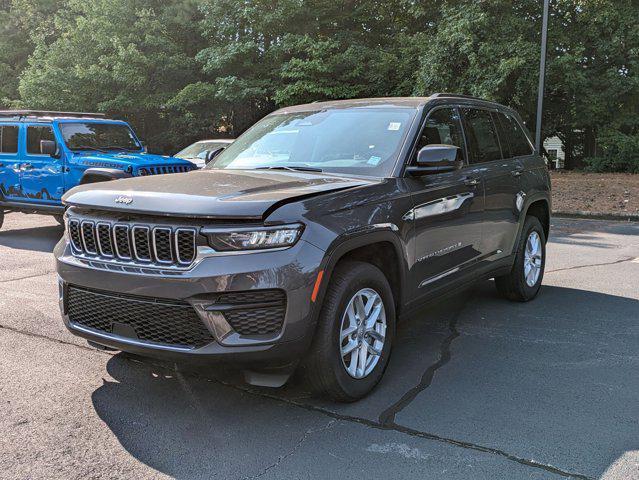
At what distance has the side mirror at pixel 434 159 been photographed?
4148mm

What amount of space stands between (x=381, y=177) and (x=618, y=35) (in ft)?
66.5

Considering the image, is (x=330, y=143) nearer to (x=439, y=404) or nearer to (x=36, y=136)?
(x=439, y=404)

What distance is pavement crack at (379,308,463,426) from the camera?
3547mm

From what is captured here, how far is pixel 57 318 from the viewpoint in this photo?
5.42 meters

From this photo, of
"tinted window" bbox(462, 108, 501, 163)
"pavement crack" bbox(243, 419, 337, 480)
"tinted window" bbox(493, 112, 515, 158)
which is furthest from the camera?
"tinted window" bbox(493, 112, 515, 158)

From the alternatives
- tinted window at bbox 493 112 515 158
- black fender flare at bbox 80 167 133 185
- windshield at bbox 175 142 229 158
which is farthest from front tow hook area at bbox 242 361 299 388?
windshield at bbox 175 142 229 158

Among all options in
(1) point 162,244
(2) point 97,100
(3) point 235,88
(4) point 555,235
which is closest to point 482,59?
(3) point 235,88

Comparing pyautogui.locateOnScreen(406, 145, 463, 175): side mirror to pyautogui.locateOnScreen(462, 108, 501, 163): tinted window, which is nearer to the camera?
pyautogui.locateOnScreen(406, 145, 463, 175): side mirror

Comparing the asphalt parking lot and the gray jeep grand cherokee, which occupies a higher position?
the gray jeep grand cherokee

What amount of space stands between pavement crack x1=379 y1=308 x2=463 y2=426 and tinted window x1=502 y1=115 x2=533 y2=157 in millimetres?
1903

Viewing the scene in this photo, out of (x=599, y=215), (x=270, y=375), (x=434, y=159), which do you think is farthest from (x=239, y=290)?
(x=599, y=215)

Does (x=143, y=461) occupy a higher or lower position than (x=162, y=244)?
lower

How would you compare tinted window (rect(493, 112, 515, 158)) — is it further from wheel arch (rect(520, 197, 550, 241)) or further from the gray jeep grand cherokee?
the gray jeep grand cherokee

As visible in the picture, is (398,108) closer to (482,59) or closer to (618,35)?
(482,59)
